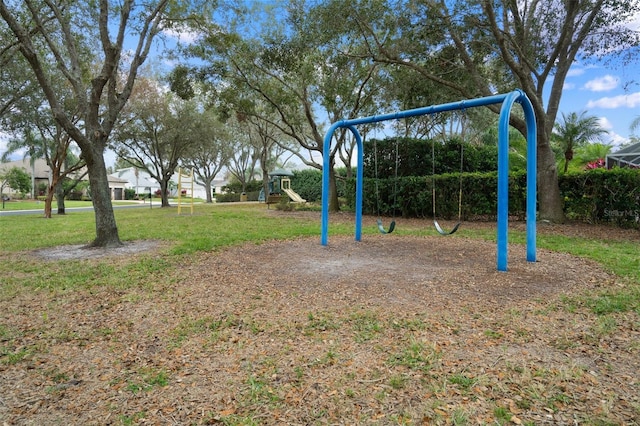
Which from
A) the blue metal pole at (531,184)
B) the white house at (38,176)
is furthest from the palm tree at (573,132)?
A: the white house at (38,176)

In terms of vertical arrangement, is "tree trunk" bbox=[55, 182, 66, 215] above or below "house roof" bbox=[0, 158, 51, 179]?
below

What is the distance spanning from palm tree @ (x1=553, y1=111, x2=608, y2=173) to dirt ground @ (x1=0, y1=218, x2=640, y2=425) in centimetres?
1563

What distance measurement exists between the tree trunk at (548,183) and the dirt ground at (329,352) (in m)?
5.24

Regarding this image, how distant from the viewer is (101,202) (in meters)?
6.87

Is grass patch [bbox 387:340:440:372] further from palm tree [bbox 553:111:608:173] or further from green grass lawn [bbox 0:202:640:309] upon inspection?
palm tree [bbox 553:111:608:173]

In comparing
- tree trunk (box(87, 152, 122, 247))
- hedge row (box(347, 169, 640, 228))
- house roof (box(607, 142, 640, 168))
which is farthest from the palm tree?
tree trunk (box(87, 152, 122, 247))

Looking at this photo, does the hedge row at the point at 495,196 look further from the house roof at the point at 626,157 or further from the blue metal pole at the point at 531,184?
the house roof at the point at 626,157

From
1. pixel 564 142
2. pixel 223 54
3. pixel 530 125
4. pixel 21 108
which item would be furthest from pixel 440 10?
pixel 21 108

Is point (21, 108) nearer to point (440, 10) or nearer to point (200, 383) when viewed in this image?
point (440, 10)

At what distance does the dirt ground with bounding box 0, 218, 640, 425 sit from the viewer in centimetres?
200

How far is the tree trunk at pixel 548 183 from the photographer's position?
9.30m

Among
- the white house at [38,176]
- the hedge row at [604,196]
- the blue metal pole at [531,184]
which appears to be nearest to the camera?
the blue metal pole at [531,184]

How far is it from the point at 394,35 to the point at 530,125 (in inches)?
246

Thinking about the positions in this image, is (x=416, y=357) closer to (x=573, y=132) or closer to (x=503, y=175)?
(x=503, y=175)
